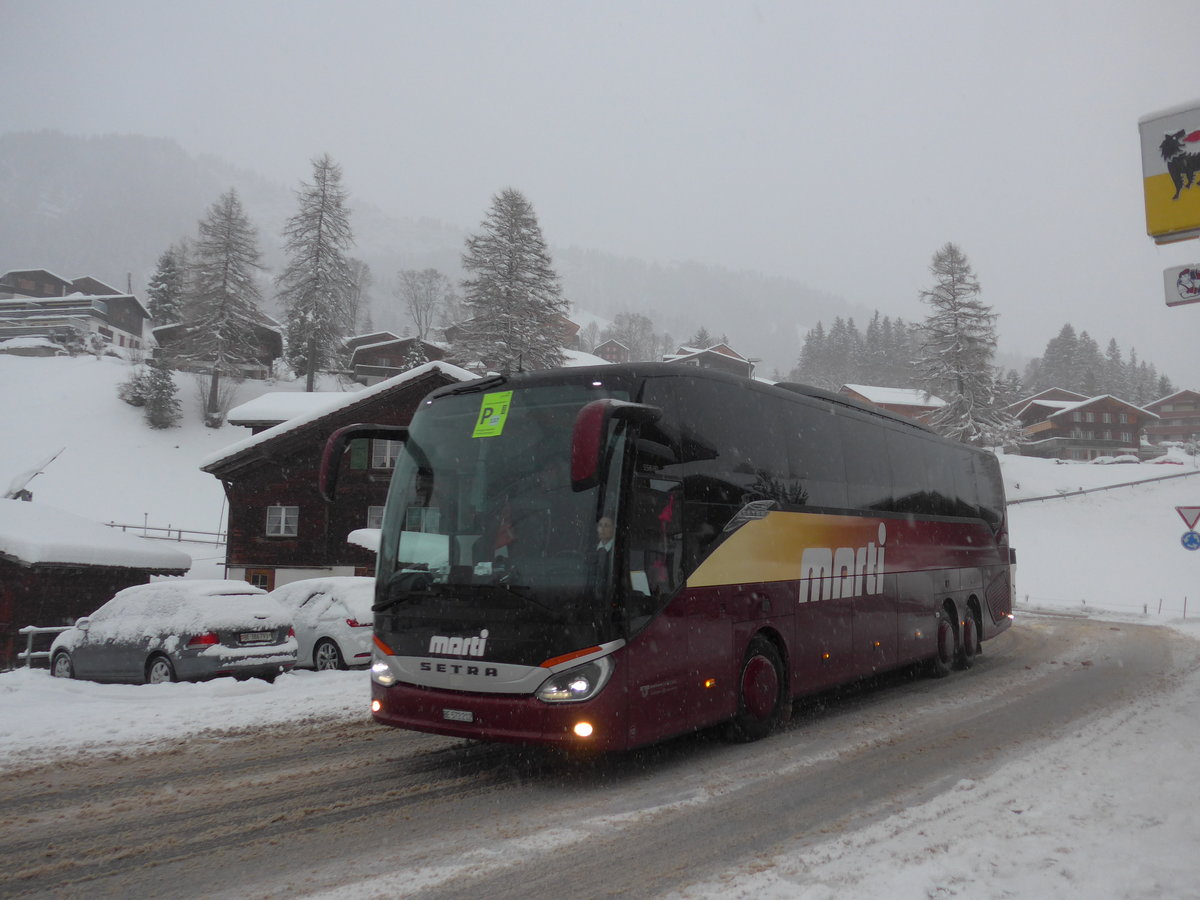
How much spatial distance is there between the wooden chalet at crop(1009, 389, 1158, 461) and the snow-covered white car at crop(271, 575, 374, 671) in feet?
290

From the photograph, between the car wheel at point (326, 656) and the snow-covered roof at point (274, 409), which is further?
the snow-covered roof at point (274, 409)

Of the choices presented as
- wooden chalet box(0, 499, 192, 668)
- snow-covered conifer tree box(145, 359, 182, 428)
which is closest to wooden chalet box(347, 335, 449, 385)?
snow-covered conifer tree box(145, 359, 182, 428)

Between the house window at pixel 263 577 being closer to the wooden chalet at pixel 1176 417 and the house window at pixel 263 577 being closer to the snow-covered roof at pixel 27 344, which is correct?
the snow-covered roof at pixel 27 344

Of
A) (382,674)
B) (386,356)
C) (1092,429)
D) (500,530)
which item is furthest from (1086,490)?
(382,674)

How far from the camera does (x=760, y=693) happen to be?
8219 millimetres

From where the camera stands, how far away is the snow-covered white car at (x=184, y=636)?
12.0 meters

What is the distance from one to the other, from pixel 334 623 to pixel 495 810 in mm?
9229

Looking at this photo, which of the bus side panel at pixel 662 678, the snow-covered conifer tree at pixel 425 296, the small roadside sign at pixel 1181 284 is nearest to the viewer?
the bus side panel at pixel 662 678

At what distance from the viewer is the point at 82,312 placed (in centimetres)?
9231

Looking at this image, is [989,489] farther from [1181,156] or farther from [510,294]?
[510,294]

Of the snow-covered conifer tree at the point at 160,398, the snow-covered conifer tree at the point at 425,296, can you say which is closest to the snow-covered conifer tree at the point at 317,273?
the snow-covered conifer tree at the point at 160,398

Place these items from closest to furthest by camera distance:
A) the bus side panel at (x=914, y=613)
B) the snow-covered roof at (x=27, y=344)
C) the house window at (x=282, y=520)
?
the bus side panel at (x=914, y=613), the house window at (x=282, y=520), the snow-covered roof at (x=27, y=344)

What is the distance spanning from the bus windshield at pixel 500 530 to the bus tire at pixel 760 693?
2.27 m

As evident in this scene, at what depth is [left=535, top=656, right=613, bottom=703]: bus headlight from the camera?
628cm
